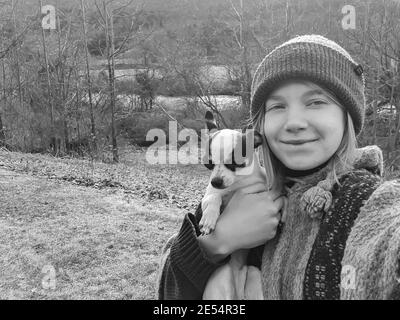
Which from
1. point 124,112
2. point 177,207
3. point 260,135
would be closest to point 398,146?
point 177,207

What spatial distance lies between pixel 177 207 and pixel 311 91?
7546 millimetres

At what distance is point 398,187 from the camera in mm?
1386

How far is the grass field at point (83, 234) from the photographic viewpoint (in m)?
5.61

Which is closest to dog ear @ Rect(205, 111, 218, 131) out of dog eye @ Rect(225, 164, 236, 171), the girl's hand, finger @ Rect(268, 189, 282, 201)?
dog eye @ Rect(225, 164, 236, 171)

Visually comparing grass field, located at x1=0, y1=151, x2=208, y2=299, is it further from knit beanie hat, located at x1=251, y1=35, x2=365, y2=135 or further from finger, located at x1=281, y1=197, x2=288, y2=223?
knit beanie hat, located at x1=251, y1=35, x2=365, y2=135

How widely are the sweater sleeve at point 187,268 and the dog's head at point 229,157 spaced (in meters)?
0.39

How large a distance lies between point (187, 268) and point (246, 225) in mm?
307

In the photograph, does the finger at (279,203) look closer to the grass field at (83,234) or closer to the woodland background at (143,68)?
the grass field at (83,234)

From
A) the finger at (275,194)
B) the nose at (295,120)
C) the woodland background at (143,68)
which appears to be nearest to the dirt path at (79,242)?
the finger at (275,194)

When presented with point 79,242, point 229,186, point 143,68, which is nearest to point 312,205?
point 229,186

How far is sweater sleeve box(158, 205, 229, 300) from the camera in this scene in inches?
71.3

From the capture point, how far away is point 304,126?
151 centimetres

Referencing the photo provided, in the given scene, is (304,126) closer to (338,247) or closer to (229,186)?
(338,247)
